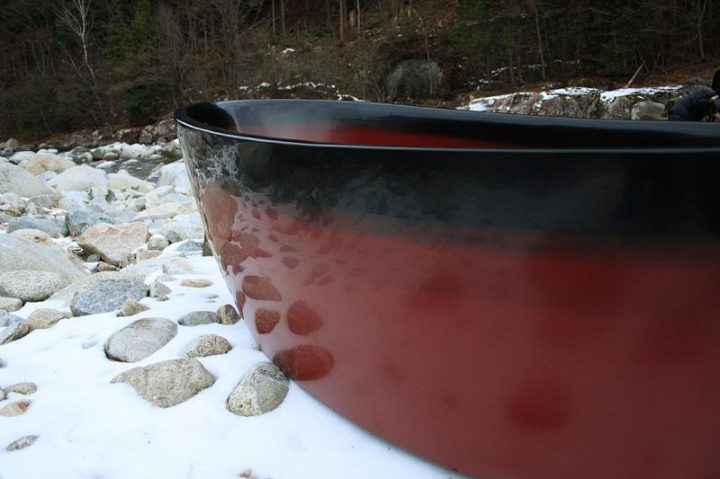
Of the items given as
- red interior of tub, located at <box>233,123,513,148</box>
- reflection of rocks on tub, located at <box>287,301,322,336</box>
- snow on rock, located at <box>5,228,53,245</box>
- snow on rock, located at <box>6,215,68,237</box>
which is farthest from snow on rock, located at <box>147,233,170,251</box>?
reflection of rocks on tub, located at <box>287,301,322,336</box>

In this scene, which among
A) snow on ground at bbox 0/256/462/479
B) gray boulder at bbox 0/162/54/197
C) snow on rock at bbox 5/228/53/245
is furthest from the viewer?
gray boulder at bbox 0/162/54/197

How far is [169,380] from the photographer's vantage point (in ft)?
3.17

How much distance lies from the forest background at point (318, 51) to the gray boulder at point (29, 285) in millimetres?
11075

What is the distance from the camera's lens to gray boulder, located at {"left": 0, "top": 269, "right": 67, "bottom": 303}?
5.46ft

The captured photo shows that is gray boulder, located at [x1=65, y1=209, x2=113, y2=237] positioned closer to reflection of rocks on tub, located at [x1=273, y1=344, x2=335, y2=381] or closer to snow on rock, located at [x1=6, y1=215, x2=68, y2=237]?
snow on rock, located at [x1=6, y1=215, x2=68, y2=237]

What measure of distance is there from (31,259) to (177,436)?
1.54 metres

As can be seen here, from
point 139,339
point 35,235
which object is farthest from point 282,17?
point 139,339

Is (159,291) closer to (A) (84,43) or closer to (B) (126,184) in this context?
(B) (126,184)

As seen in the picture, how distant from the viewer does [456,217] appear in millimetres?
613

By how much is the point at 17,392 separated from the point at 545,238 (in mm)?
995

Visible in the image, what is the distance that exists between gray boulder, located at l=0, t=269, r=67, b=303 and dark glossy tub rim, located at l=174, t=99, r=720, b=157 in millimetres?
801

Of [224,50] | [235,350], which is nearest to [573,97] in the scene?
[235,350]

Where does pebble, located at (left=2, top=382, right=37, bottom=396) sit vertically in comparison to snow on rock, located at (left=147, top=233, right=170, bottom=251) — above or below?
above

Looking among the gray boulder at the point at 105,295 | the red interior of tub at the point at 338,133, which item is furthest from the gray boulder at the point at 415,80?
the gray boulder at the point at 105,295
